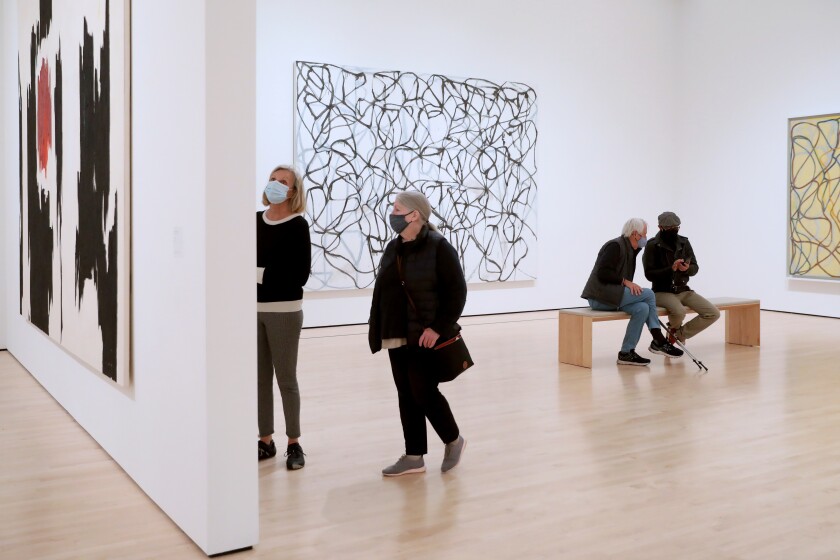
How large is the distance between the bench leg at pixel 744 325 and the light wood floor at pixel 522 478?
1468 millimetres

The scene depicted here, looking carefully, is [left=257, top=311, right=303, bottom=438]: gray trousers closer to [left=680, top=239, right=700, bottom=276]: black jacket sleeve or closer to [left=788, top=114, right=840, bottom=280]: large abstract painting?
[left=680, top=239, right=700, bottom=276]: black jacket sleeve

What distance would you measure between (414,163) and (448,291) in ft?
21.7

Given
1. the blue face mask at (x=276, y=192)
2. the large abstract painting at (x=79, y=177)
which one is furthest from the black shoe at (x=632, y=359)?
the large abstract painting at (x=79, y=177)

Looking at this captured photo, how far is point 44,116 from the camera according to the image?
19.9ft

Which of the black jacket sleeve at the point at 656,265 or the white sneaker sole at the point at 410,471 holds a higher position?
the black jacket sleeve at the point at 656,265

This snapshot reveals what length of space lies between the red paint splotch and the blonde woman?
7.79 ft

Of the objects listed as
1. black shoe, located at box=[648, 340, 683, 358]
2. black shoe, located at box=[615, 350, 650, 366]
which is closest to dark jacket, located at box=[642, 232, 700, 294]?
black shoe, located at box=[648, 340, 683, 358]

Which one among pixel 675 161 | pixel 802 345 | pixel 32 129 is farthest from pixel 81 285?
pixel 675 161

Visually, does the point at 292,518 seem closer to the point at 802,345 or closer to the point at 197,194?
the point at 197,194

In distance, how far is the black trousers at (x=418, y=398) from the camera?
4.24 meters

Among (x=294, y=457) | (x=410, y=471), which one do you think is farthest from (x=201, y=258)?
(x=410, y=471)

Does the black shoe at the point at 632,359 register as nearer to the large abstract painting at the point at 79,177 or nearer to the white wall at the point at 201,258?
the large abstract painting at the point at 79,177

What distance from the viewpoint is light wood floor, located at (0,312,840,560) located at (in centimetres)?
340

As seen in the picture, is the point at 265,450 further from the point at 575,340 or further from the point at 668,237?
the point at 668,237
